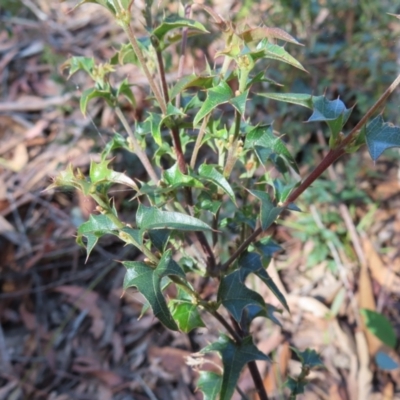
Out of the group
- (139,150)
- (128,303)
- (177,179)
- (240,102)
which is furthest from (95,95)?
(128,303)

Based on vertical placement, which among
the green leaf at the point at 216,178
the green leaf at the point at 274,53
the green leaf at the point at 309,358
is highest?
the green leaf at the point at 274,53

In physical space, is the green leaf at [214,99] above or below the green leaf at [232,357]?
above

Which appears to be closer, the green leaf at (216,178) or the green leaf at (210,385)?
the green leaf at (216,178)

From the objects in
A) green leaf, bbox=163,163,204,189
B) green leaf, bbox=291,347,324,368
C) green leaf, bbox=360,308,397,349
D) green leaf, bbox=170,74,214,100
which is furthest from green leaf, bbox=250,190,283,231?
green leaf, bbox=360,308,397,349

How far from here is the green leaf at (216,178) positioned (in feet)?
2.87

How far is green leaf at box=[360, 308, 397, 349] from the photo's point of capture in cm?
193

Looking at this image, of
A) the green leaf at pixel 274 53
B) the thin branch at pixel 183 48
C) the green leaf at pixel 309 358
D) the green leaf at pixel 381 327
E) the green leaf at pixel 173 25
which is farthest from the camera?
the green leaf at pixel 381 327

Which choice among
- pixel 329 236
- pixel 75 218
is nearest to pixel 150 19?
pixel 329 236

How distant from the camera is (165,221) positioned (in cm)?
81

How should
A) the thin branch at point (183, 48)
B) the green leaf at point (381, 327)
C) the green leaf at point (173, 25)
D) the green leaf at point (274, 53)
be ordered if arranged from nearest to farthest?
the green leaf at point (274, 53) < the green leaf at point (173, 25) < the thin branch at point (183, 48) < the green leaf at point (381, 327)

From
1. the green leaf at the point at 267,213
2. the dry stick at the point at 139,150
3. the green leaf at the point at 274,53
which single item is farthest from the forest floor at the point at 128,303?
the green leaf at the point at 274,53

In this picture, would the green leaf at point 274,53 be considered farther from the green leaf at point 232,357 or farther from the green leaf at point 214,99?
the green leaf at point 232,357

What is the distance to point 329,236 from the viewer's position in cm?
229

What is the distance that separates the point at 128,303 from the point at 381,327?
113 centimetres
